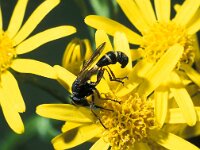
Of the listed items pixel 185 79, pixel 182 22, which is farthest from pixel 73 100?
pixel 182 22

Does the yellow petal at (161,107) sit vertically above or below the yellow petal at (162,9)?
below

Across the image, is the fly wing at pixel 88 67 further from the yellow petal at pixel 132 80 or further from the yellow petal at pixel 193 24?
the yellow petal at pixel 193 24

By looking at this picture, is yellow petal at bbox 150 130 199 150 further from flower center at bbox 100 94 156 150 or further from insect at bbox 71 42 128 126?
insect at bbox 71 42 128 126

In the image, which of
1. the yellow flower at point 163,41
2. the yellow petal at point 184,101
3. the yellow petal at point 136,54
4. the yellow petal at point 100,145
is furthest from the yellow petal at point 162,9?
the yellow petal at point 100,145

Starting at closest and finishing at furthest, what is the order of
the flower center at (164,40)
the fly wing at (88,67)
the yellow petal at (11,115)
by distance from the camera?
the fly wing at (88,67)
the yellow petal at (11,115)
the flower center at (164,40)

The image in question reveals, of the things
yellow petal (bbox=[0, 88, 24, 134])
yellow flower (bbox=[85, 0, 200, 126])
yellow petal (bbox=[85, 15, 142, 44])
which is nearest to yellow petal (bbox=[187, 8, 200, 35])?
yellow flower (bbox=[85, 0, 200, 126])

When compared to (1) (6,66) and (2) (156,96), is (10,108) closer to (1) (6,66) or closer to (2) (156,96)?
(1) (6,66)
